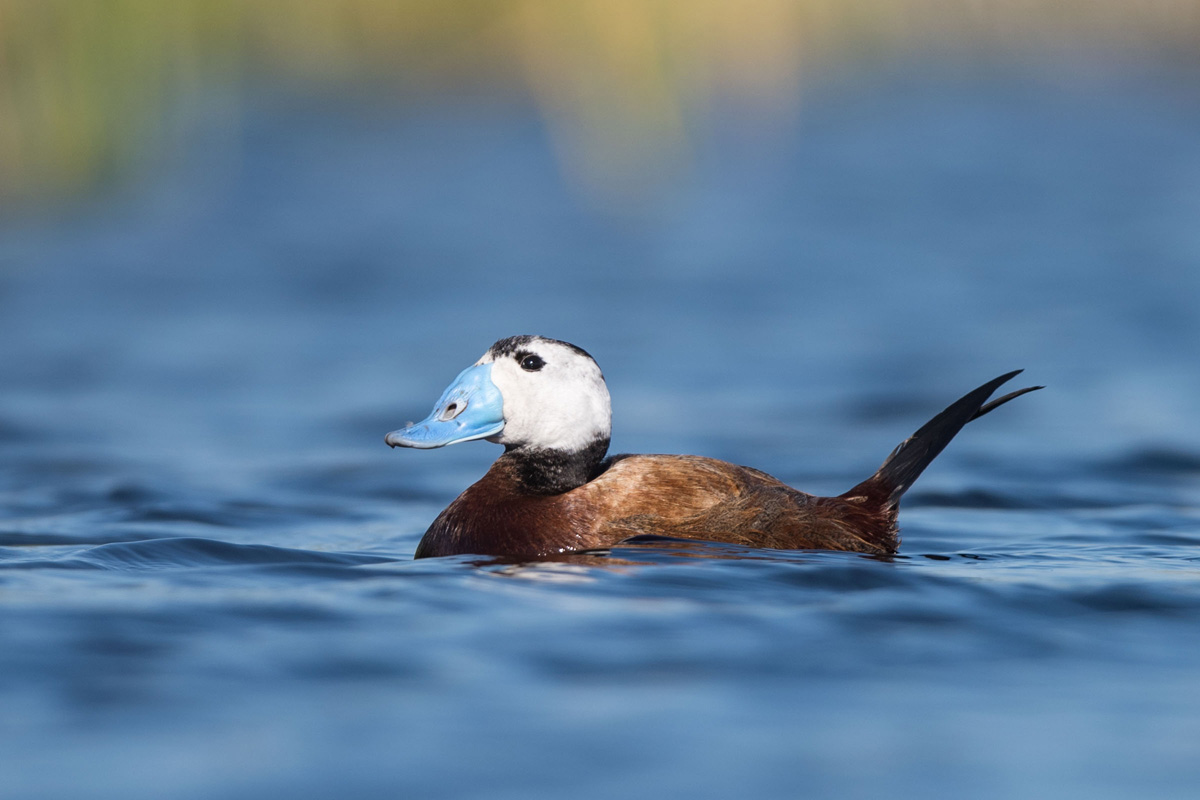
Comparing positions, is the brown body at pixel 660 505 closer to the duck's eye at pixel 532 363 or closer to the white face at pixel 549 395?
the white face at pixel 549 395

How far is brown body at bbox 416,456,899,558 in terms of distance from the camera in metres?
5.99

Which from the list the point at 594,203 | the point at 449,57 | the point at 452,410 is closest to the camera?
the point at 452,410

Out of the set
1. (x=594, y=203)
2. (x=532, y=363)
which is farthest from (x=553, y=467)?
(x=594, y=203)

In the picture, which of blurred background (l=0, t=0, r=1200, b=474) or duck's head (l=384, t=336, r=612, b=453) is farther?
blurred background (l=0, t=0, r=1200, b=474)

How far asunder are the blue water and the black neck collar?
1.59ft

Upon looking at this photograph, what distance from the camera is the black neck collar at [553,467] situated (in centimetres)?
623

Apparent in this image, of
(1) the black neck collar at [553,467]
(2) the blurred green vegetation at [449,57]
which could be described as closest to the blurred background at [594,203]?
(2) the blurred green vegetation at [449,57]

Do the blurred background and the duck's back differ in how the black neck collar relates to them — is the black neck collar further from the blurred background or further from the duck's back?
the blurred background

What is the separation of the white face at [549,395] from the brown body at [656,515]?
191 mm

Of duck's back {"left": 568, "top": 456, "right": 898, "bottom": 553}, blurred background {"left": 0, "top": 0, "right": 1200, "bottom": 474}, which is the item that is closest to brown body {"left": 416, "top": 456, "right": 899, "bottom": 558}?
duck's back {"left": 568, "top": 456, "right": 898, "bottom": 553}

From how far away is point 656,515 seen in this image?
19.7ft

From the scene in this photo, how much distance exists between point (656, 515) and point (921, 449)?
1.05m

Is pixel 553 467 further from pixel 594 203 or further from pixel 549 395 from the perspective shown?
pixel 594 203

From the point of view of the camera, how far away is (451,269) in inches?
613
